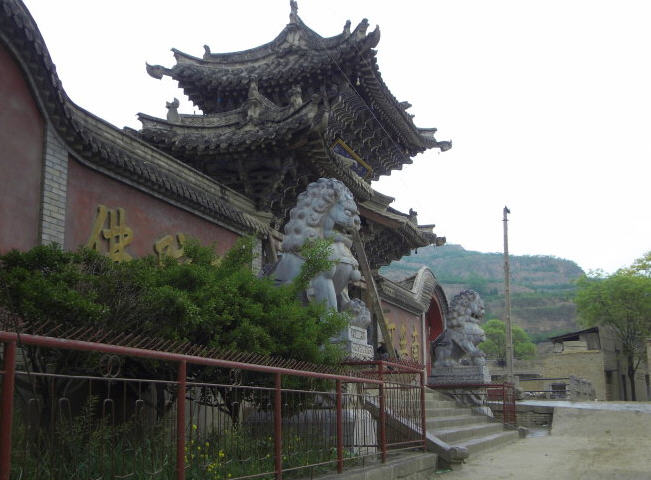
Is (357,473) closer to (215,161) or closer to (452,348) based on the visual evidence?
(215,161)

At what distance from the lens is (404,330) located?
68.3ft

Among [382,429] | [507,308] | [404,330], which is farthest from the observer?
[507,308]

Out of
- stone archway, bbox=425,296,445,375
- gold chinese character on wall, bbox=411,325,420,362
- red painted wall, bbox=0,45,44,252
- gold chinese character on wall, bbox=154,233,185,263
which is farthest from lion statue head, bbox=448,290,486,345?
red painted wall, bbox=0,45,44,252

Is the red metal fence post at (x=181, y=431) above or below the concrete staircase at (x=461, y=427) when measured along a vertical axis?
above

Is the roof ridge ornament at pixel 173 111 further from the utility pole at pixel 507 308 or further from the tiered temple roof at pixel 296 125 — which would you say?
the utility pole at pixel 507 308

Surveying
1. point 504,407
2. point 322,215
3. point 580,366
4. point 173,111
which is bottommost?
point 504,407

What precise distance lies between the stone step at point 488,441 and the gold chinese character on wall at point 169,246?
4.70 m

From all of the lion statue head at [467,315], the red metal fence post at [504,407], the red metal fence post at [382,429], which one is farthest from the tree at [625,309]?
the red metal fence post at [382,429]

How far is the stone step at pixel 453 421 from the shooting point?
10336 mm

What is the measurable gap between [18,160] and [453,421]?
25.1 ft

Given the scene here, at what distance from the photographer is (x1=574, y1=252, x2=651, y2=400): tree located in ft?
125

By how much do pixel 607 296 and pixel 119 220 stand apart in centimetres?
3581

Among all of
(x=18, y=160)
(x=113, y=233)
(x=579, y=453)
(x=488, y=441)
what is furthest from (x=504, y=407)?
(x=18, y=160)

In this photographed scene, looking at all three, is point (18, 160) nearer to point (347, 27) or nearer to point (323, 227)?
point (323, 227)
